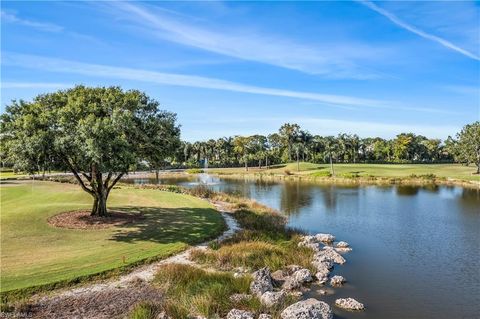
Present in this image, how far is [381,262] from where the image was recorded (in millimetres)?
27094

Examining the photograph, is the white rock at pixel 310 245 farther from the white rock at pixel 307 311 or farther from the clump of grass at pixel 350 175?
the clump of grass at pixel 350 175

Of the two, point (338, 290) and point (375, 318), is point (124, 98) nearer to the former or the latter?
point (338, 290)

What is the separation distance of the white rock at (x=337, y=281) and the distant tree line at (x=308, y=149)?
4649 inches

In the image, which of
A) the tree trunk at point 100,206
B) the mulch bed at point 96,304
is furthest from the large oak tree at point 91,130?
the mulch bed at point 96,304

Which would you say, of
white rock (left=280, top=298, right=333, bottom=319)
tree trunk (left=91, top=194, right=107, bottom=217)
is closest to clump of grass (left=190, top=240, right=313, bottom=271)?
white rock (left=280, top=298, right=333, bottom=319)

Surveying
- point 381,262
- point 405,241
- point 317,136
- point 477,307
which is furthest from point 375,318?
point 317,136

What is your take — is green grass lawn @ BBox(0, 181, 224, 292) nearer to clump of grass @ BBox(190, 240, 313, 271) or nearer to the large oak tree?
clump of grass @ BBox(190, 240, 313, 271)

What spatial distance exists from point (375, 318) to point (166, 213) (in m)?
23.0

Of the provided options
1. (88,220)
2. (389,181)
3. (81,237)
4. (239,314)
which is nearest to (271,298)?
→ (239,314)

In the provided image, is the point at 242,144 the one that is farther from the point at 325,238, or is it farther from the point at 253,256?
the point at 253,256

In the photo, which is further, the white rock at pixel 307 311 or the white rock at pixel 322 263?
the white rock at pixel 322 263

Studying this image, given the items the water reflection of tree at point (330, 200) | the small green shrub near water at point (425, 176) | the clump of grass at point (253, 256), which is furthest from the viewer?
the small green shrub near water at point (425, 176)

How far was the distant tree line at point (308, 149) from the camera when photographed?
15600 cm

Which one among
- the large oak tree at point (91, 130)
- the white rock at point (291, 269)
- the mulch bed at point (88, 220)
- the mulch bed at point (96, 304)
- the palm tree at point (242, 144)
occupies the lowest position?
the white rock at point (291, 269)
